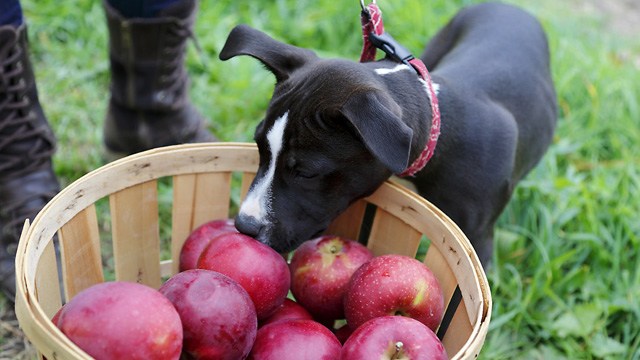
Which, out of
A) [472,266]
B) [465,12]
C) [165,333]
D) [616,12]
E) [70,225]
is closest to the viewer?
[165,333]

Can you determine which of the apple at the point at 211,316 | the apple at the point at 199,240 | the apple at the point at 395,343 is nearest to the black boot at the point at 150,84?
the apple at the point at 199,240

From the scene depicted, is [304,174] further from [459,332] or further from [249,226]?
[459,332]

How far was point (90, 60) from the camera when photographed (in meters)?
3.90

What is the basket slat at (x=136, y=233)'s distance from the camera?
2.16 m

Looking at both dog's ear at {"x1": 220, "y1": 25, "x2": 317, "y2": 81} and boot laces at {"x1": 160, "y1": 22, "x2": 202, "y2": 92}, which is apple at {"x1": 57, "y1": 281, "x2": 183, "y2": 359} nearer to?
dog's ear at {"x1": 220, "y1": 25, "x2": 317, "y2": 81}

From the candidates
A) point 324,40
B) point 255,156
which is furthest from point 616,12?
point 255,156

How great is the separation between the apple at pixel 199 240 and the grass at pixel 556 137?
68 cm

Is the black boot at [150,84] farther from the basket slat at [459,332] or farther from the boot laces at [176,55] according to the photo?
the basket slat at [459,332]

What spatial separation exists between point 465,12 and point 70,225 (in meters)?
2.15

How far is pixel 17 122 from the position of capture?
2502 mm

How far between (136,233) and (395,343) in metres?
0.96

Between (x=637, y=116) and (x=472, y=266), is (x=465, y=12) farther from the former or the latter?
(x=472, y=266)

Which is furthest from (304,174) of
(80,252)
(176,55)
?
(176,55)

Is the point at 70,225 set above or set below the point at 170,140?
above
